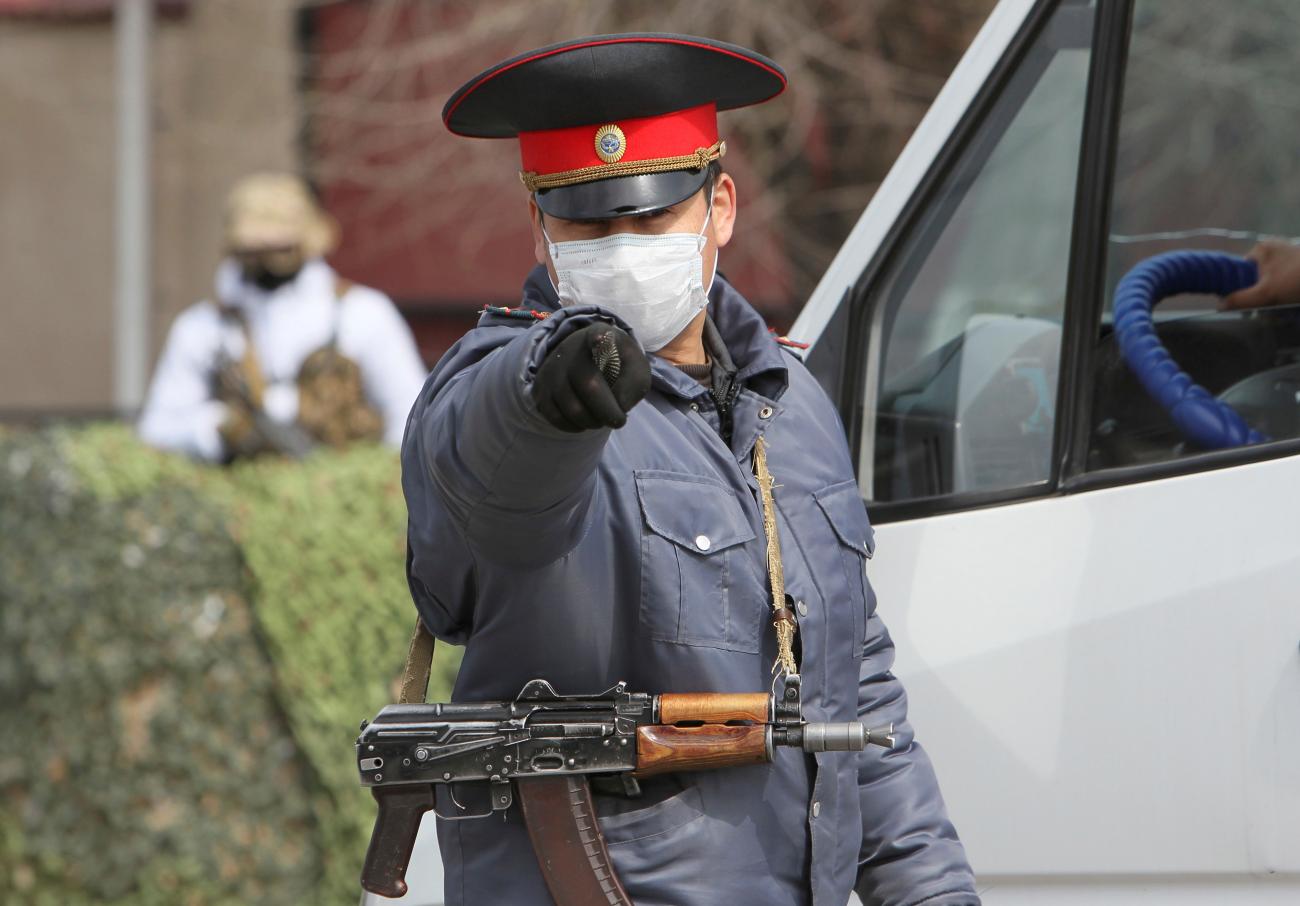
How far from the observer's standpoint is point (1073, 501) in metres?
2.32

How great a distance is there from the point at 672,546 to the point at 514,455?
33 centimetres

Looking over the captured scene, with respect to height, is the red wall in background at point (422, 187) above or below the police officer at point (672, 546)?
above

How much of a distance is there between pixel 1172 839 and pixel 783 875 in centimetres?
52

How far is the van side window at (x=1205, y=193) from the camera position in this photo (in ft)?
7.81

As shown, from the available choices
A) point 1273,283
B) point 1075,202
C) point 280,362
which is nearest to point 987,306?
point 1075,202

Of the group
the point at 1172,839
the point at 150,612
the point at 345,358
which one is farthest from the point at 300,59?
the point at 1172,839

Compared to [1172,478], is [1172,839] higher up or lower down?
lower down

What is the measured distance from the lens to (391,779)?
6.54 feet

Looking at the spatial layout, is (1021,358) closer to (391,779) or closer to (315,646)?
(391,779)

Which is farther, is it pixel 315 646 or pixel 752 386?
pixel 315 646

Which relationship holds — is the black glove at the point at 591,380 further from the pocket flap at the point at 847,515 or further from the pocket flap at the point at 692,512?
the pocket flap at the point at 847,515

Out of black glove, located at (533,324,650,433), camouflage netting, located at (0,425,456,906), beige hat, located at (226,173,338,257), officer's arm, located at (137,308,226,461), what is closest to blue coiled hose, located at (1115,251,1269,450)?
black glove, located at (533,324,650,433)

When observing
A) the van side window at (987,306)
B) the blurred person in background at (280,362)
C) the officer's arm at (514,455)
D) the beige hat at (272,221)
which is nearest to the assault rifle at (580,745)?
the officer's arm at (514,455)

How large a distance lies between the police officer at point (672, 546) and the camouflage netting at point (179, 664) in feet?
9.03
